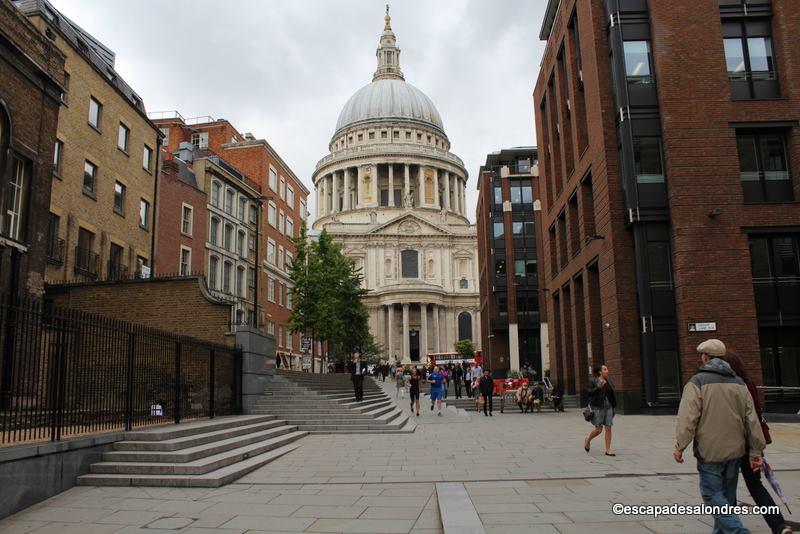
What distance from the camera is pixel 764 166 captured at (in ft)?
78.1

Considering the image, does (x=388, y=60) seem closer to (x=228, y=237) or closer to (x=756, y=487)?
(x=228, y=237)

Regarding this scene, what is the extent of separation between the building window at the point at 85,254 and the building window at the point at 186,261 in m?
9.42

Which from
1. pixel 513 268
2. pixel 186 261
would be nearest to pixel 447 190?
pixel 513 268

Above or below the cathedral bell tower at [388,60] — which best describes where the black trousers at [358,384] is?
below

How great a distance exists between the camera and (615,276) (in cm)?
2386

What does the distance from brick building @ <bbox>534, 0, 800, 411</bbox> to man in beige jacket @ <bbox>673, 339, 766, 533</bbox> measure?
16.6 m

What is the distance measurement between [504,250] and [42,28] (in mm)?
40306

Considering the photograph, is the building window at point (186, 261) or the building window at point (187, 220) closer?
the building window at point (186, 261)

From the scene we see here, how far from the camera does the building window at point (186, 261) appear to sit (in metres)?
35.0

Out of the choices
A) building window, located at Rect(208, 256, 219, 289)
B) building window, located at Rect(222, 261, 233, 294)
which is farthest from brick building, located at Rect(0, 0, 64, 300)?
building window, located at Rect(222, 261, 233, 294)

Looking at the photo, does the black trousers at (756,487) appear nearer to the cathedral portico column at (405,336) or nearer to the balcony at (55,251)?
the balcony at (55,251)

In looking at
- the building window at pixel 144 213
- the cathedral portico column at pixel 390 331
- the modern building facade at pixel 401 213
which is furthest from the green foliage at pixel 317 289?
the cathedral portico column at pixel 390 331

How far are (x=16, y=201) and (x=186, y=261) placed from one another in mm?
19548

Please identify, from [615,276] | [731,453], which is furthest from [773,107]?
[731,453]
